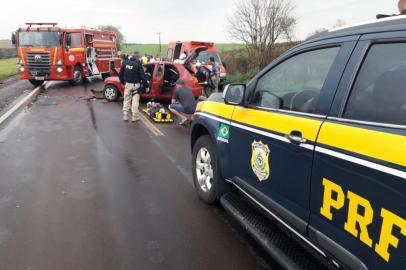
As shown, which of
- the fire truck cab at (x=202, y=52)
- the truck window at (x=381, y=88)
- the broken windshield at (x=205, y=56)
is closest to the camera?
the truck window at (x=381, y=88)

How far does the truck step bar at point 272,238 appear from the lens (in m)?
2.74

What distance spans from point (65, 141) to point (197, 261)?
5.53m

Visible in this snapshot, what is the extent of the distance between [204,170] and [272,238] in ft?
5.57

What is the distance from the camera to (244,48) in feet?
90.8

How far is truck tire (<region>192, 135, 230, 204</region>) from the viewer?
166 inches

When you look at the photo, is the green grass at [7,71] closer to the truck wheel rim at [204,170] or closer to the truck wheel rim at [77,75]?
the truck wheel rim at [77,75]

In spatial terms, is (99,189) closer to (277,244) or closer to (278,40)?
(277,244)

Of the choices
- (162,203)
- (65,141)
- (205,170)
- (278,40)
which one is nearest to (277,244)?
(205,170)

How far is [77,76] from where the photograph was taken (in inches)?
754

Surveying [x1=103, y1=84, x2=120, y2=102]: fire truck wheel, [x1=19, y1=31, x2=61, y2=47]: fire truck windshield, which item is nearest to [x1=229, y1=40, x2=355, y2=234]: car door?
[x1=103, y1=84, x2=120, y2=102]: fire truck wheel

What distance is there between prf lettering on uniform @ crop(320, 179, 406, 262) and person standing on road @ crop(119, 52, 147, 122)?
8471mm

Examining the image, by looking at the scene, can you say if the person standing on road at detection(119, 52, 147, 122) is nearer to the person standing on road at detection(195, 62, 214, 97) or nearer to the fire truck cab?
the person standing on road at detection(195, 62, 214, 97)

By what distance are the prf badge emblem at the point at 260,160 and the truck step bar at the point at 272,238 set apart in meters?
0.47

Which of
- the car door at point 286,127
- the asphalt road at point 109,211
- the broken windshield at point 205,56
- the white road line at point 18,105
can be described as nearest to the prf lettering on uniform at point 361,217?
the car door at point 286,127
